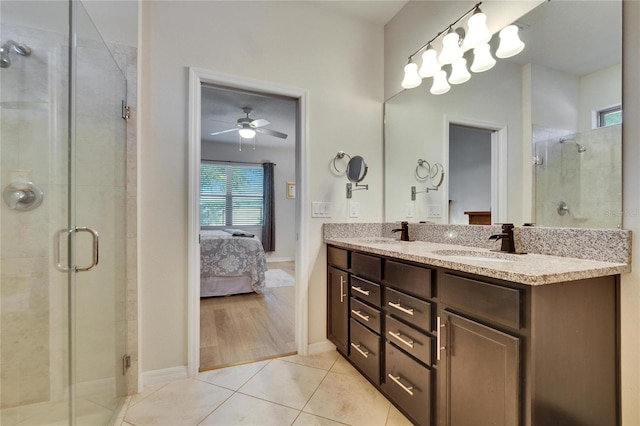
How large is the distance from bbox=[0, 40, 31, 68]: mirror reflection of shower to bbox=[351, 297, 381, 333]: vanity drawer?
2169 mm

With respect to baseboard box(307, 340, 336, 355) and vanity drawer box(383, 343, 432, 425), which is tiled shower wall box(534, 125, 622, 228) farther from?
baseboard box(307, 340, 336, 355)

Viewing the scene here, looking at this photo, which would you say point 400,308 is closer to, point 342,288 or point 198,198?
point 342,288

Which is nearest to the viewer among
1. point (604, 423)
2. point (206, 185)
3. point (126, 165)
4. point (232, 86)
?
point (604, 423)

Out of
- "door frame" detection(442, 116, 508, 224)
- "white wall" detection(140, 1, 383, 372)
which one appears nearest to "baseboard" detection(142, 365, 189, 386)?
"white wall" detection(140, 1, 383, 372)

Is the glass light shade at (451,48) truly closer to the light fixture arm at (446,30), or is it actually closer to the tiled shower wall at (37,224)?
the light fixture arm at (446,30)

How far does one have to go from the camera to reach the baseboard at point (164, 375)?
5.99 feet

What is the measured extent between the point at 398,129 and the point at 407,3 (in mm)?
946

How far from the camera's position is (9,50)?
136 centimetres

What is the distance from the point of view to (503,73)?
1.61 metres

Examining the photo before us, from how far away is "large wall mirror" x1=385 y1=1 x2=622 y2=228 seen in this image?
1.20m

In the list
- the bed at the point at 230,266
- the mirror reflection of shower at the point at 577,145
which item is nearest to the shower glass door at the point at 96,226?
the bed at the point at 230,266

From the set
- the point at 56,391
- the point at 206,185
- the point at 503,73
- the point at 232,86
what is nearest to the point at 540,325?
the point at 503,73

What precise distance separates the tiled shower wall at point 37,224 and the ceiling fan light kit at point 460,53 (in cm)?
197

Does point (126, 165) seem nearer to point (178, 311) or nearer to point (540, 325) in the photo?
point (178, 311)
